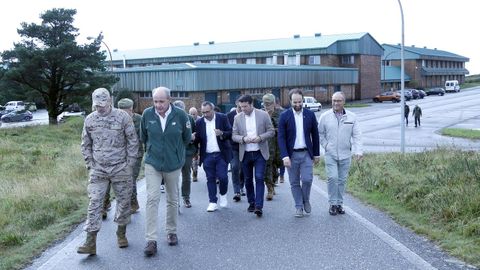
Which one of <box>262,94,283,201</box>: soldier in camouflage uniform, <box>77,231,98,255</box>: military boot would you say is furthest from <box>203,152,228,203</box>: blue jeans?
<box>77,231,98,255</box>: military boot

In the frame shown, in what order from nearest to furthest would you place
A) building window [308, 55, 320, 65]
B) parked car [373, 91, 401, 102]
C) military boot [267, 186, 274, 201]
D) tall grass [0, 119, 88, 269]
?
tall grass [0, 119, 88, 269], military boot [267, 186, 274, 201], parked car [373, 91, 401, 102], building window [308, 55, 320, 65]

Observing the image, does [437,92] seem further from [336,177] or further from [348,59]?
[336,177]

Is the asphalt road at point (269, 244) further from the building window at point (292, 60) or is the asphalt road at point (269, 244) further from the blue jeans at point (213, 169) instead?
the building window at point (292, 60)

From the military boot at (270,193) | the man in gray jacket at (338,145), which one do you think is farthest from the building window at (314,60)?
the man in gray jacket at (338,145)

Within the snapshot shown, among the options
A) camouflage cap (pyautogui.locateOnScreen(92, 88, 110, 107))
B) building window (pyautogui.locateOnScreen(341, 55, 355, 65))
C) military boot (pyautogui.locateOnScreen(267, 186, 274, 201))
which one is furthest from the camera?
building window (pyautogui.locateOnScreen(341, 55, 355, 65))

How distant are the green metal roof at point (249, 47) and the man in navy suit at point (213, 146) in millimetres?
60726

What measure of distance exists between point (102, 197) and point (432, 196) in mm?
4650

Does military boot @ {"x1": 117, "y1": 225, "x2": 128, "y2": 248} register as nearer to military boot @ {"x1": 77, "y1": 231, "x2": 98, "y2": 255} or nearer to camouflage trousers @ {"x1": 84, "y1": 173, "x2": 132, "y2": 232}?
camouflage trousers @ {"x1": 84, "y1": 173, "x2": 132, "y2": 232}

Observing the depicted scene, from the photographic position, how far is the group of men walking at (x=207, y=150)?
21.2 ft

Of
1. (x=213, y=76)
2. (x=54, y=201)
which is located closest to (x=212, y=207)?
(x=54, y=201)

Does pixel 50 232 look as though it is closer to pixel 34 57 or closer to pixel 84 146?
pixel 84 146

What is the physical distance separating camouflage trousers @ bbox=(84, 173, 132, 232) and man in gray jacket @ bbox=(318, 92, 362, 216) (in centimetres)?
312

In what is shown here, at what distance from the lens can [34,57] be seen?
118 ft

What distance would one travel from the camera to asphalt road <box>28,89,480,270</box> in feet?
19.3
